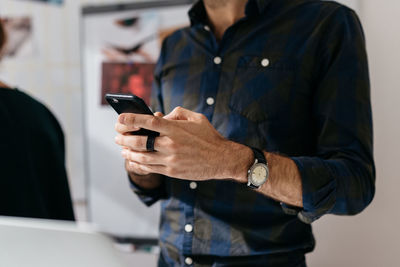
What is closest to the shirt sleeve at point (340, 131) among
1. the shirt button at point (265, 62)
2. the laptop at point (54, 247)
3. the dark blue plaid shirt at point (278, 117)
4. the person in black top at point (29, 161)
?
the dark blue plaid shirt at point (278, 117)

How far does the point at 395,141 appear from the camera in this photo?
102cm

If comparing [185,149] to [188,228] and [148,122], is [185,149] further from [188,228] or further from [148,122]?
[188,228]

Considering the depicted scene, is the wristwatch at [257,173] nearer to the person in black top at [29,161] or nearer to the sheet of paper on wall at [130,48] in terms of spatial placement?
the person in black top at [29,161]

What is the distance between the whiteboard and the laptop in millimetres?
1639

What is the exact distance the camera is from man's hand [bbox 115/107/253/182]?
27.4 inches

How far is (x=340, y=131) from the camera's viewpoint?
0.85 meters

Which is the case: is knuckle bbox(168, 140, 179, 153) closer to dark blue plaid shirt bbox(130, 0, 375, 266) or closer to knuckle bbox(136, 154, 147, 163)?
knuckle bbox(136, 154, 147, 163)

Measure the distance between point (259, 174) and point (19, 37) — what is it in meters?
1.96

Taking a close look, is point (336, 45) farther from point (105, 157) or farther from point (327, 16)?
point (105, 157)

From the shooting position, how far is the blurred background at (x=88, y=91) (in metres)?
1.13

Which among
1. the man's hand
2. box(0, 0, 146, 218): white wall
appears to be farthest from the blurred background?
the man's hand

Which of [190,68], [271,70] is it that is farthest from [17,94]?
[271,70]

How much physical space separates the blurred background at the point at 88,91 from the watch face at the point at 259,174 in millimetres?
471

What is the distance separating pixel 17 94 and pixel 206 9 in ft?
1.93
